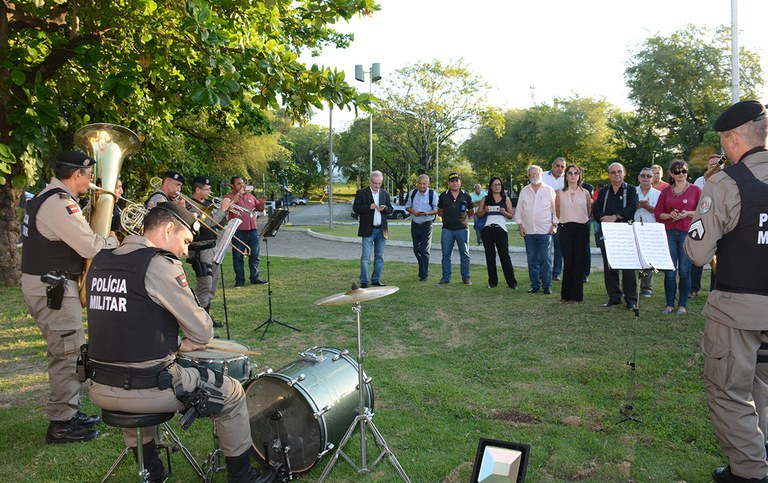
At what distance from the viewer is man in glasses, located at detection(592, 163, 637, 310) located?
27.2 ft

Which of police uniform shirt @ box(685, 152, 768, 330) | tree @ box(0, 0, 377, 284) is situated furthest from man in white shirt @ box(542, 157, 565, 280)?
police uniform shirt @ box(685, 152, 768, 330)

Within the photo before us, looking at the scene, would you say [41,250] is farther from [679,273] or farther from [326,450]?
[679,273]

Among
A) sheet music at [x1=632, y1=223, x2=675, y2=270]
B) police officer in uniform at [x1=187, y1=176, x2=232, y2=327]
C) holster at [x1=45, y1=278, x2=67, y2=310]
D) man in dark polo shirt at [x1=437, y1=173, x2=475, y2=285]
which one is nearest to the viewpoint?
holster at [x1=45, y1=278, x2=67, y2=310]

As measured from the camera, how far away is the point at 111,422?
3.24 meters

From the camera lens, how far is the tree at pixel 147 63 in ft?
20.7

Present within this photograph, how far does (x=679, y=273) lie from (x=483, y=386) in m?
4.38

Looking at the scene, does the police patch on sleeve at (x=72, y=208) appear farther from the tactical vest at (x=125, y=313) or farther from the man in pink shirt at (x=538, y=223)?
the man in pink shirt at (x=538, y=223)

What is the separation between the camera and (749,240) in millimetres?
3479

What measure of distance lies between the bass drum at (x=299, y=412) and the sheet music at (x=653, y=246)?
3.50 meters

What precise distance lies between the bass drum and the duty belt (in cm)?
84

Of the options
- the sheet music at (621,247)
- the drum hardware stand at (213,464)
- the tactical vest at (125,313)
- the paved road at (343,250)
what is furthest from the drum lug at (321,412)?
the paved road at (343,250)

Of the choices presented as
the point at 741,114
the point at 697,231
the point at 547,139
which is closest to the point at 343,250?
the point at 697,231

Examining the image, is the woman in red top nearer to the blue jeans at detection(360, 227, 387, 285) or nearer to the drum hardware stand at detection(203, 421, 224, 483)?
the blue jeans at detection(360, 227, 387, 285)

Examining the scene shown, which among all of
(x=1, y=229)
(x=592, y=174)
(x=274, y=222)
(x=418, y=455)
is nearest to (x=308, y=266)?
(x=274, y=222)
